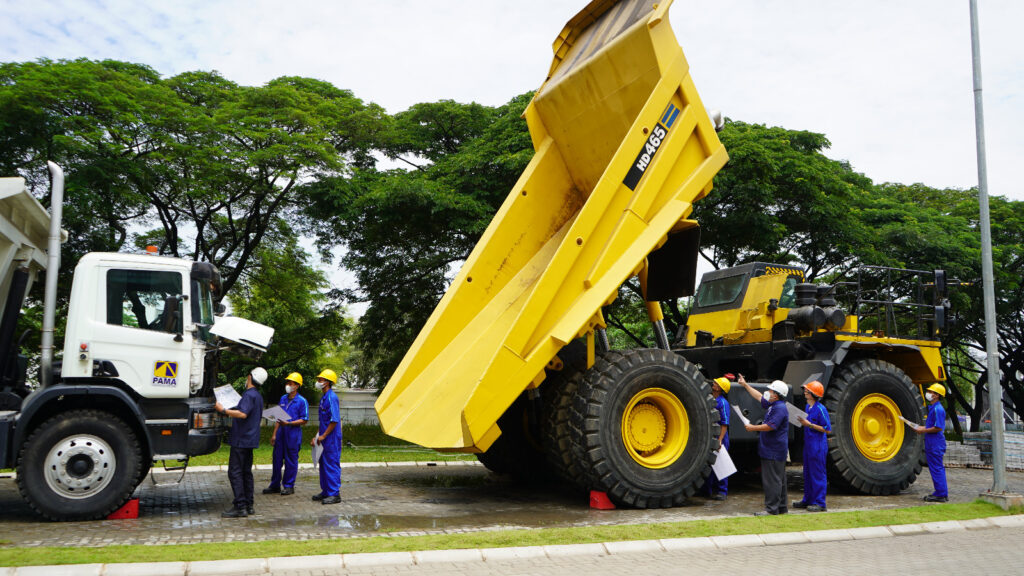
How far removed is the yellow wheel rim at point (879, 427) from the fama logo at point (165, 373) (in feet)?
27.5

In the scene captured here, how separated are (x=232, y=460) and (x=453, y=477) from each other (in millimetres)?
4275

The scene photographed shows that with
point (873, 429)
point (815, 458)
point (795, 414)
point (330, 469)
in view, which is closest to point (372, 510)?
point (330, 469)

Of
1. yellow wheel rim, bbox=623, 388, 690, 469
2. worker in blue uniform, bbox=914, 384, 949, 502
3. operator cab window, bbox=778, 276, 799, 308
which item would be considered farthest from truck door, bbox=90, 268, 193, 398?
worker in blue uniform, bbox=914, 384, 949, 502

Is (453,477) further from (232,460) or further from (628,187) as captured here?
(628,187)

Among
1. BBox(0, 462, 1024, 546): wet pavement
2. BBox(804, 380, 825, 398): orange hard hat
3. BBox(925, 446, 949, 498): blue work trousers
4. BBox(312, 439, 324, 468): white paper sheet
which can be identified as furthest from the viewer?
BBox(925, 446, 949, 498): blue work trousers

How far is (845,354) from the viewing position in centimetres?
1002

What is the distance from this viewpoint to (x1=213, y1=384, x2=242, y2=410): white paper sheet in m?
8.15

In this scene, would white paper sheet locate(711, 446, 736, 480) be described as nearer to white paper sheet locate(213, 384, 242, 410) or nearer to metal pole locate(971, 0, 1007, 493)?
metal pole locate(971, 0, 1007, 493)

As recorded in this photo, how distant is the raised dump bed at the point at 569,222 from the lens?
25.9 feet

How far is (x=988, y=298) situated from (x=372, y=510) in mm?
7431

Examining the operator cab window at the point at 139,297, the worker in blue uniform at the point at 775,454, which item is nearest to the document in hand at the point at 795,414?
the worker in blue uniform at the point at 775,454

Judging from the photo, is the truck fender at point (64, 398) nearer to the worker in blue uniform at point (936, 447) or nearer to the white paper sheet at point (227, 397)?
the white paper sheet at point (227, 397)

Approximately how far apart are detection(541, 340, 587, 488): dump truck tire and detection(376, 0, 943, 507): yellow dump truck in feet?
0.07

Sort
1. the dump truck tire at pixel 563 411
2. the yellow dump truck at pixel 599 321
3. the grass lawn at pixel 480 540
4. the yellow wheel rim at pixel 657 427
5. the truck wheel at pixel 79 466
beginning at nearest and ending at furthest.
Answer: the grass lawn at pixel 480 540
the truck wheel at pixel 79 466
the yellow dump truck at pixel 599 321
the dump truck tire at pixel 563 411
the yellow wheel rim at pixel 657 427
